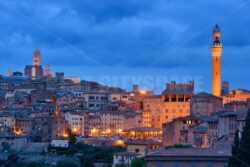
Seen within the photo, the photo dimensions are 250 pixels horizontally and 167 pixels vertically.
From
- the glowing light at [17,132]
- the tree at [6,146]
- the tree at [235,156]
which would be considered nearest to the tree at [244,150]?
the tree at [235,156]

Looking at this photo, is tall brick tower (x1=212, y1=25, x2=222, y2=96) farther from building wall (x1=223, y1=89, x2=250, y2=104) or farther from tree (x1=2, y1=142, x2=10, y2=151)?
tree (x1=2, y1=142, x2=10, y2=151)

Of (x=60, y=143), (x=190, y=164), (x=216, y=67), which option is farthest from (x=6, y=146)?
(x=190, y=164)

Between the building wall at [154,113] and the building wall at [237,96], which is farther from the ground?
the building wall at [237,96]

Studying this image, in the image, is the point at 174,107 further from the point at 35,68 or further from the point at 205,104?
the point at 35,68

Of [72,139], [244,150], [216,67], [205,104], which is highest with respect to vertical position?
[216,67]

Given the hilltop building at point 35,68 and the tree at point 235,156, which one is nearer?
the tree at point 235,156

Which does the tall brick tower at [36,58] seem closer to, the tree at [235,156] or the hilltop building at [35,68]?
the hilltop building at [35,68]

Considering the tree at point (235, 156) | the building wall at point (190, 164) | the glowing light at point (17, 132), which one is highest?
the glowing light at point (17, 132)

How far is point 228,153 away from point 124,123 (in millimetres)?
32651

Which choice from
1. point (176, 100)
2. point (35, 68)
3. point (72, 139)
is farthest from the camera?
point (35, 68)

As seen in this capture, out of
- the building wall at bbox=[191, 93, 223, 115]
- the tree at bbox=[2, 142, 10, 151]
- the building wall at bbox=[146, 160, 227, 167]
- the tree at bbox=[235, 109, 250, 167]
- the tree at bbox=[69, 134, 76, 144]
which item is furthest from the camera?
the building wall at bbox=[191, 93, 223, 115]

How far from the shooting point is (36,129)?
175 ft

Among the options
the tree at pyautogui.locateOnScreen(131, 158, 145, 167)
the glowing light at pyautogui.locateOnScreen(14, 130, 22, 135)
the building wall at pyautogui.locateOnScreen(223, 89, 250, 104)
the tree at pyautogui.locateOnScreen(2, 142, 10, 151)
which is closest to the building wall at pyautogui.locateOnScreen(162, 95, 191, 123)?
the building wall at pyautogui.locateOnScreen(223, 89, 250, 104)

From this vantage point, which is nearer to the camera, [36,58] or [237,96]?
[237,96]
